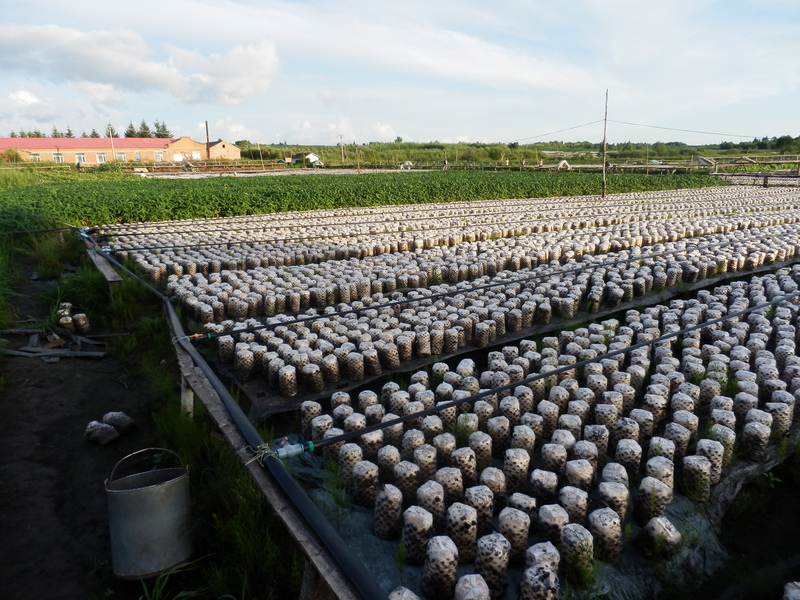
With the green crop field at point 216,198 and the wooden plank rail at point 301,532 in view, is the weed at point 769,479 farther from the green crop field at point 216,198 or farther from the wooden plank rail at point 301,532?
the green crop field at point 216,198

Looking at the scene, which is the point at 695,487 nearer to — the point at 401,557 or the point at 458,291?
the point at 401,557

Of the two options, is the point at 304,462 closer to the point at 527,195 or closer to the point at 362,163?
the point at 527,195

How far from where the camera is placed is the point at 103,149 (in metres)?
54.4

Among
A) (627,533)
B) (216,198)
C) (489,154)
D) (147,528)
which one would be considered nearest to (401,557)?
(627,533)

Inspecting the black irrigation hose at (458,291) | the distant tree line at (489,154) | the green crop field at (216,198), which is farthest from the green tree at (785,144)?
the black irrigation hose at (458,291)

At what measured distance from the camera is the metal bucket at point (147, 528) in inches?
99.5

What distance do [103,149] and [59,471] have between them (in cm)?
6061

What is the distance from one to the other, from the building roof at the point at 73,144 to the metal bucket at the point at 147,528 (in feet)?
200

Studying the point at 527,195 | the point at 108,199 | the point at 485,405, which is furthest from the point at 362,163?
the point at 485,405

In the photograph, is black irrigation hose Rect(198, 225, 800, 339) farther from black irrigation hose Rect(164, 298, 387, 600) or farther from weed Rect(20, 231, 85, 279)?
weed Rect(20, 231, 85, 279)

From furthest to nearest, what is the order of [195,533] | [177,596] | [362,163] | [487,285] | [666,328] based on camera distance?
[362,163] < [487,285] < [666,328] < [195,533] < [177,596]

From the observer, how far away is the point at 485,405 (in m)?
3.41

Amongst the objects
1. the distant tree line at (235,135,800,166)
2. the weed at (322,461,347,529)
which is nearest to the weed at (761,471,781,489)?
the weed at (322,461,347,529)

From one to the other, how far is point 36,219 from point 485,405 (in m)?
12.3
